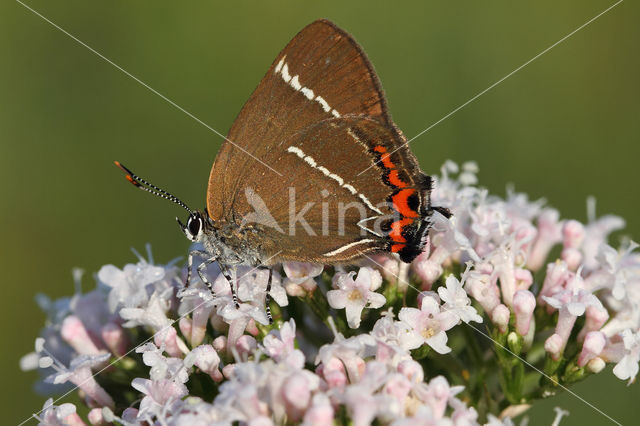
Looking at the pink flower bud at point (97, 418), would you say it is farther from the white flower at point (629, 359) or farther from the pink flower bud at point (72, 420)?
the white flower at point (629, 359)

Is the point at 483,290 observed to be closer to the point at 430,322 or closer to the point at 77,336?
the point at 430,322

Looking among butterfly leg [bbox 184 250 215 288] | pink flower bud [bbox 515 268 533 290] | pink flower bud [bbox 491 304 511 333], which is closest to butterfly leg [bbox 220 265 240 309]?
butterfly leg [bbox 184 250 215 288]

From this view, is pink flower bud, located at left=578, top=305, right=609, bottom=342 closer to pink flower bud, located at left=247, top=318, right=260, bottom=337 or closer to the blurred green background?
pink flower bud, located at left=247, top=318, right=260, bottom=337

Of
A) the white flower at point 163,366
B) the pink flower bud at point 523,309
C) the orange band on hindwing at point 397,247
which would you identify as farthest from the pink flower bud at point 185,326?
the pink flower bud at point 523,309

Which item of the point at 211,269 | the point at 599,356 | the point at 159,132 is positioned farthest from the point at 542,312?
the point at 159,132

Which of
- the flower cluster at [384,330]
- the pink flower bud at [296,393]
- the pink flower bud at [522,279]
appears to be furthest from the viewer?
the pink flower bud at [522,279]

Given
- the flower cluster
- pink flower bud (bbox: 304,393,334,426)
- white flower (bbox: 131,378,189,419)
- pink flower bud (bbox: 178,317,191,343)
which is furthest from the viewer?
pink flower bud (bbox: 178,317,191,343)
